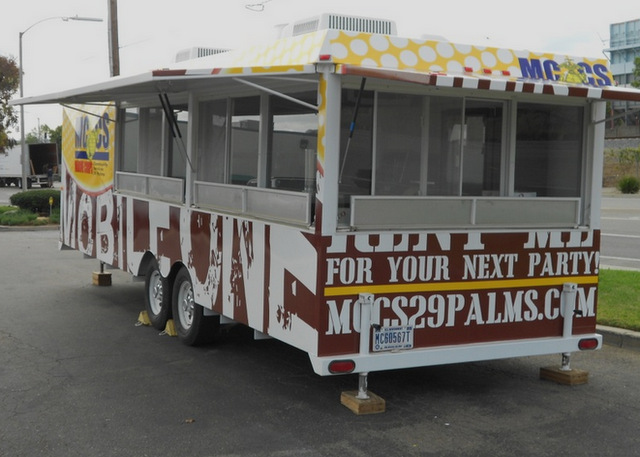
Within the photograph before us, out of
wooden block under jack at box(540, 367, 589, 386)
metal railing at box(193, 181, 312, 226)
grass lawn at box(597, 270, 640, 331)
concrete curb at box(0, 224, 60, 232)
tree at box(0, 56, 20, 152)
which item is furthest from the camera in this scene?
tree at box(0, 56, 20, 152)

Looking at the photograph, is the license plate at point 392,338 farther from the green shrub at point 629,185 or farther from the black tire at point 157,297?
the green shrub at point 629,185

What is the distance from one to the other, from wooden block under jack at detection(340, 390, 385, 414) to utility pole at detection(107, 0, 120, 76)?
1556cm

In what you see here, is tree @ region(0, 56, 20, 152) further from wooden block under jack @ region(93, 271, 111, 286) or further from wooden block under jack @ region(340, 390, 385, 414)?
wooden block under jack @ region(340, 390, 385, 414)

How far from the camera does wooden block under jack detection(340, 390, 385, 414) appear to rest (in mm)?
6145

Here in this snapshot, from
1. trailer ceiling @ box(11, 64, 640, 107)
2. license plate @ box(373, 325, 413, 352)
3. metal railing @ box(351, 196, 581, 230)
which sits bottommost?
license plate @ box(373, 325, 413, 352)

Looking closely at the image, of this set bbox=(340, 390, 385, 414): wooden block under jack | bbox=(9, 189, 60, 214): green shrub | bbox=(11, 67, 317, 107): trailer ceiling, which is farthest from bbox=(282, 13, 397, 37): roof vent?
bbox=(9, 189, 60, 214): green shrub

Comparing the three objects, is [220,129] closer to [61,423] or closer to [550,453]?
[61,423]

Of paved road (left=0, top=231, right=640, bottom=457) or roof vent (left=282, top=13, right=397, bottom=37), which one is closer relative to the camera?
paved road (left=0, top=231, right=640, bottom=457)

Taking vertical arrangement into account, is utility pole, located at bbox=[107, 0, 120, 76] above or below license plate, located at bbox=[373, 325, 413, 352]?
above

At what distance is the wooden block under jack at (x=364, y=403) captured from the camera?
6.14 meters

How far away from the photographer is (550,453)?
5.46m

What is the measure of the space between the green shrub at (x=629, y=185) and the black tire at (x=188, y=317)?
38.1 meters

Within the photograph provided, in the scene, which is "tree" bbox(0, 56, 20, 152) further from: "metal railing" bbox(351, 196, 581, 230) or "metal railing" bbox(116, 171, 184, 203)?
"metal railing" bbox(351, 196, 581, 230)

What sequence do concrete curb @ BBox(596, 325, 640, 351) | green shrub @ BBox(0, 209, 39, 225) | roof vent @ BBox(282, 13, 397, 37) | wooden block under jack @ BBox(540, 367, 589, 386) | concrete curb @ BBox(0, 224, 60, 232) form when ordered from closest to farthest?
roof vent @ BBox(282, 13, 397, 37)
wooden block under jack @ BBox(540, 367, 589, 386)
concrete curb @ BBox(596, 325, 640, 351)
concrete curb @ BBox(0, 224, 60, 232)
green shrub @ BBox(0, 209, 39, 225)
